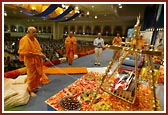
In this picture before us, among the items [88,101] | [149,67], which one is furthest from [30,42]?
[149,67]

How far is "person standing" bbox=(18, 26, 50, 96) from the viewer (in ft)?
6.89

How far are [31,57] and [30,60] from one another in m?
0.04

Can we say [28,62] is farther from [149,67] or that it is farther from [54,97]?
[149,67]

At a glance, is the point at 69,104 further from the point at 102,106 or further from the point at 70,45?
the point at 70,45

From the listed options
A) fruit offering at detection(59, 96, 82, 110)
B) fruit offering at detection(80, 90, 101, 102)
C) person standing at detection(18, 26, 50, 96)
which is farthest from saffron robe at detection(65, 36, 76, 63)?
fruit offering at detection(59, 96, 82, 110)

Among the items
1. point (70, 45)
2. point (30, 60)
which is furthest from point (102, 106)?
point (70, 45)

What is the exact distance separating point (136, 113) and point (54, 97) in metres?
1.12

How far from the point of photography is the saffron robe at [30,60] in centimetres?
210

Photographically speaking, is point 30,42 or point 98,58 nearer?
point 30,42

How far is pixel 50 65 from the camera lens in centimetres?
387

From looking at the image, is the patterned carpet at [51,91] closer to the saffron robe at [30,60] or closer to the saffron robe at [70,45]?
the saffron robe at [30,60]

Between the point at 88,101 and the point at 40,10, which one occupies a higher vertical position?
the point at 40,10

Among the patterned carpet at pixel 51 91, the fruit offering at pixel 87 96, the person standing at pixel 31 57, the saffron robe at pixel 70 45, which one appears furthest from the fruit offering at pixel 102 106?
the saffron robe at pixel 70 45

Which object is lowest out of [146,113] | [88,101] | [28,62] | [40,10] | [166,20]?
[88,101]
